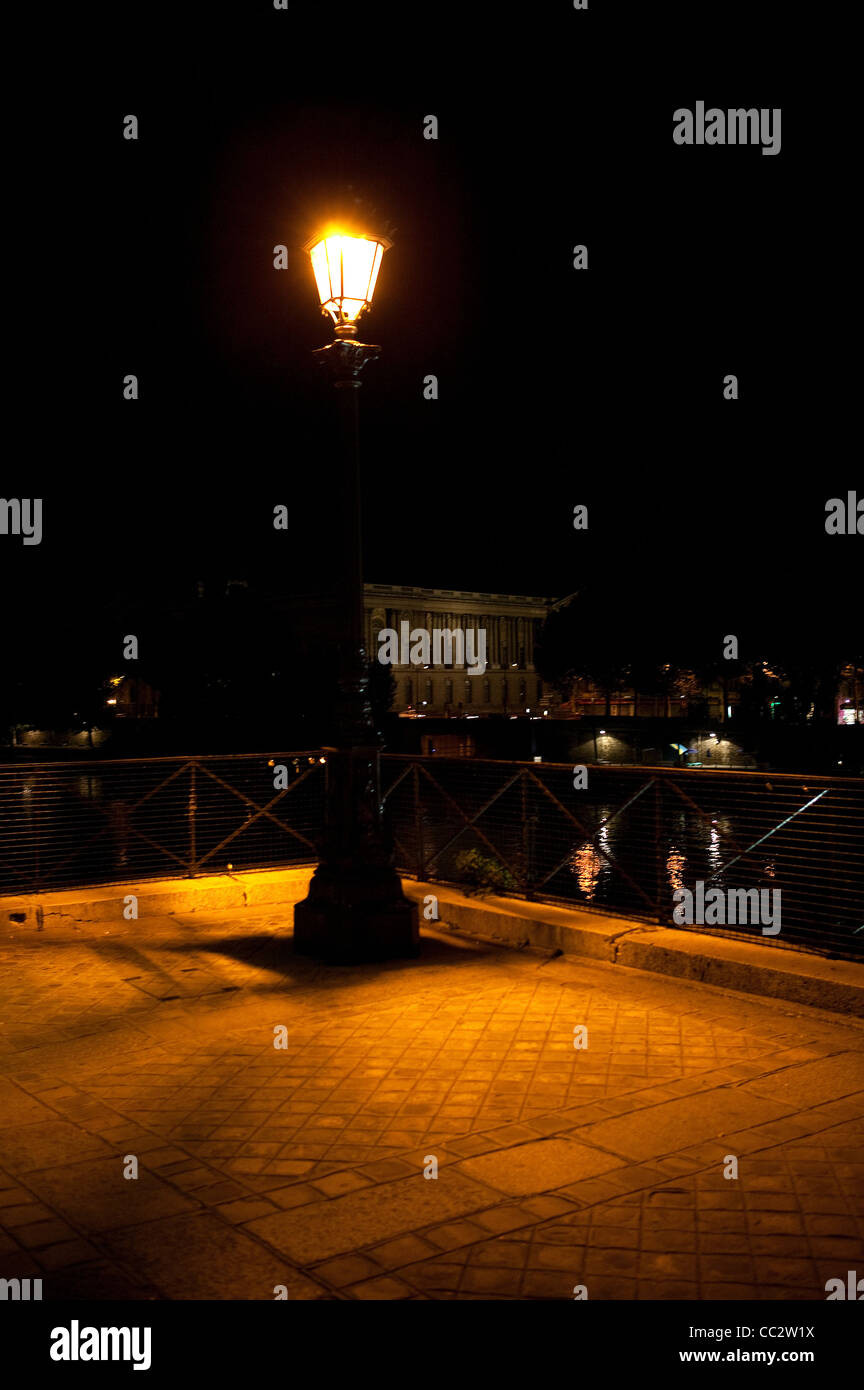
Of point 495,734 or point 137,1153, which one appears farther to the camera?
point 495,734

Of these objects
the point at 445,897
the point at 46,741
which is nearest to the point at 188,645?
the point at 46,741

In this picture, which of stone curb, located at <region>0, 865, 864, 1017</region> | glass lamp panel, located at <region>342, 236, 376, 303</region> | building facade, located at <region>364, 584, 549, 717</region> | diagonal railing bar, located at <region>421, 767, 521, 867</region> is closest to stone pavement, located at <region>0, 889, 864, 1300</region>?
stone curb, located at <region>0, 865, 864, 1017</region>

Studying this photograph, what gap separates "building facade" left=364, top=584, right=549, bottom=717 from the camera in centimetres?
10269

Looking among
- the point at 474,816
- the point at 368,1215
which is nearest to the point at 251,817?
the point at 474,816

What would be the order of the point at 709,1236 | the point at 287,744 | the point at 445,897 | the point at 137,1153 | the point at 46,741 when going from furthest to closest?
the point at 46,741 < the point at 287,744 < the point at 445,897 < the point at 137,1153 < the point at 709,1236

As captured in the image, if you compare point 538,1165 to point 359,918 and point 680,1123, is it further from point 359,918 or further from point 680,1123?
point 359,918

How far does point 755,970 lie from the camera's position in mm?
7453

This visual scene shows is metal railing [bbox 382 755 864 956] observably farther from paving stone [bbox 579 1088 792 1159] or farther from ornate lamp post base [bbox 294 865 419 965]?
paving stone [bbox 579 1088 792 1159]

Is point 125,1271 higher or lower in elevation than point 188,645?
lower

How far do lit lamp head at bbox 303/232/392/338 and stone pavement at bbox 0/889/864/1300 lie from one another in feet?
16.5

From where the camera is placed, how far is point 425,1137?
5098 millimetres

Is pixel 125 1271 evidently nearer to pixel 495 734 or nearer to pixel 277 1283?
pixel 277 1283
